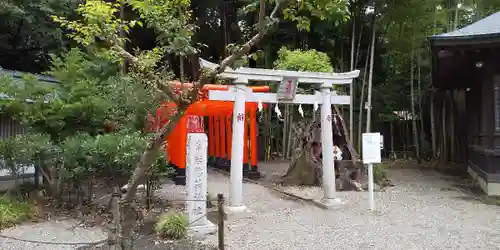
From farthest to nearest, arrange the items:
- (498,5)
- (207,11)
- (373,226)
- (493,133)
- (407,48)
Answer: (207,11), (407,48), (498,5), (493,133), (373,226)

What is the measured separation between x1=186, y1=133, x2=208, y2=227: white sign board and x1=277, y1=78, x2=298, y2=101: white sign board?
7.04 ft

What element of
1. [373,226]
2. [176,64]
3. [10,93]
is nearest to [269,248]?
[373,226]

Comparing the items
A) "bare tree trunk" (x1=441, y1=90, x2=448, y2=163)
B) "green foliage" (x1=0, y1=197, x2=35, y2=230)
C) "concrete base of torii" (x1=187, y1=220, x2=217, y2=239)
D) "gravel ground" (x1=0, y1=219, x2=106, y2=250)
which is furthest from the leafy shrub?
"green foliage" (x1=0, y1=197, x2=35, y2=230)

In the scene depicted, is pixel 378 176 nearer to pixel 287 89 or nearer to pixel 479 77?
pixel 479 77

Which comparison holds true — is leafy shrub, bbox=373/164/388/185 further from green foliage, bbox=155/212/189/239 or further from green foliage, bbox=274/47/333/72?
green foliage, bbox=155/212/189/239

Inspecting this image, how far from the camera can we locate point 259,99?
779 centimetres

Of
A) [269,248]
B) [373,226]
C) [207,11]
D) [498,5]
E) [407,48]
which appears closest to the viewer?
[269,248]

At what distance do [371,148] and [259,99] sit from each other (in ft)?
6.92

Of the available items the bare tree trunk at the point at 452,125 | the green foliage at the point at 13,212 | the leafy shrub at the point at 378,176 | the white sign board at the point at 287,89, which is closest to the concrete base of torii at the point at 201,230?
the green foliage at the point at 13,212

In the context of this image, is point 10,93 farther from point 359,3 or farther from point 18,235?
point 359,3

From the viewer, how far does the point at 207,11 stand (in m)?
17.3

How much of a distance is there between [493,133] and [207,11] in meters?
11.5

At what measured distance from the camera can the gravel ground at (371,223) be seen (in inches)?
224

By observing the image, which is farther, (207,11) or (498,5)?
(207,11)
